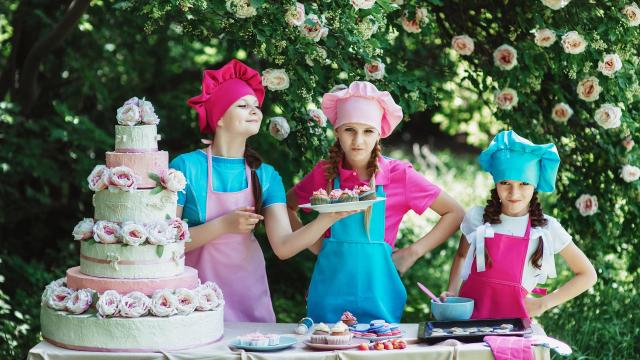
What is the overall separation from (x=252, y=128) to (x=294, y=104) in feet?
2.41

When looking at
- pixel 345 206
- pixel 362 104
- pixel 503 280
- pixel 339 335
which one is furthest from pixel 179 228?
pixel 503 280

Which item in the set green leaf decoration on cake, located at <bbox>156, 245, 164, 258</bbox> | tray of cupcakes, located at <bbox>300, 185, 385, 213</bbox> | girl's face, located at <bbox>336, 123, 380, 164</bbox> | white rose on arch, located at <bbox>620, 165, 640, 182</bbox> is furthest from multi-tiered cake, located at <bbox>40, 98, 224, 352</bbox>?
white rose on arch, located at <bbox>620, 165, 640, 182</bbox>

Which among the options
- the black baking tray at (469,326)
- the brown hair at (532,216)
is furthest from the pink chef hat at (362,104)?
the black baking tray at (469,326)

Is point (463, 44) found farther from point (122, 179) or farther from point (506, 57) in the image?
point (122, 179)

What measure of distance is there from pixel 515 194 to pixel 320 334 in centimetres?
120

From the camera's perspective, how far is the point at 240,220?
4199 millimetres

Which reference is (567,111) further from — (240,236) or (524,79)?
(240,236)

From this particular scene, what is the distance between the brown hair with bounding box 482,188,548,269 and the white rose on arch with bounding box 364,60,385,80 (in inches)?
43.2

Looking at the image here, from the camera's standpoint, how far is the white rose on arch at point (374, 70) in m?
5.11

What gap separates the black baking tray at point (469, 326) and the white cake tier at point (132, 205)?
126 cm

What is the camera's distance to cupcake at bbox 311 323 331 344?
3.77 meters

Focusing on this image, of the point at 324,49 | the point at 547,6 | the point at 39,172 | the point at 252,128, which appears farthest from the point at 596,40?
the point at 39,172

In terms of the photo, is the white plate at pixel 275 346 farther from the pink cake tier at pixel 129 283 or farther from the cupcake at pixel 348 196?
the cupcake at pixel 348 196

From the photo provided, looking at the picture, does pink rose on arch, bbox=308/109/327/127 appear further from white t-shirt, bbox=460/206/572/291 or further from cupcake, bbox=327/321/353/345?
cupcake, bbox=327/321/353/345
